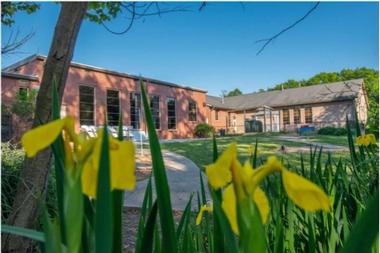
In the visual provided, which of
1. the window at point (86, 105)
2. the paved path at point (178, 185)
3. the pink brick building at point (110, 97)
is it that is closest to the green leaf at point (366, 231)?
the paved path at point (178, 185)

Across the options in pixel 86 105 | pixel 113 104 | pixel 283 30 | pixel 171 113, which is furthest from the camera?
pixel 171 113

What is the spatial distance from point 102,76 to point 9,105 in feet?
22.1

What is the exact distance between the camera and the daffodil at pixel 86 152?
0.28 m

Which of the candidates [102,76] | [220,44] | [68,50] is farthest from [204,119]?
[68,50]

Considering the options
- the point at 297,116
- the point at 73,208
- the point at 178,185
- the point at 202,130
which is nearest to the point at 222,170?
the point at 73,208

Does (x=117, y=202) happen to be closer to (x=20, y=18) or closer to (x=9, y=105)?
(x=20, y=18)

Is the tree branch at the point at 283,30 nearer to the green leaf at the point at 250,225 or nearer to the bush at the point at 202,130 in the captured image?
the green leaf at the point at 250,225

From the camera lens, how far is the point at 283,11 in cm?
311

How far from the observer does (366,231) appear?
Result: 0.35m

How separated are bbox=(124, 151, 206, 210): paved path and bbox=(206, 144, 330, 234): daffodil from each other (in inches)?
140

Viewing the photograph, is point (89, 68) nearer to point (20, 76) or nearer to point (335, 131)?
point (20, 76)

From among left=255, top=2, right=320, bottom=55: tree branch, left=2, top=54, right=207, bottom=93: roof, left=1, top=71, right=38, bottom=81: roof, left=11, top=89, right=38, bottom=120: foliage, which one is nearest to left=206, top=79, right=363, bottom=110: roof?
left=2, top=54, right=207, bottom=93: roof

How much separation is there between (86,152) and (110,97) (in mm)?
18894

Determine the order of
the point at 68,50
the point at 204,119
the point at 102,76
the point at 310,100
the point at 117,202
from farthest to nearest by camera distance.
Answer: the point at 310,100 → the point at 204,119 → the point at 102,76 → the point at 68,50 → the point at 117,202
